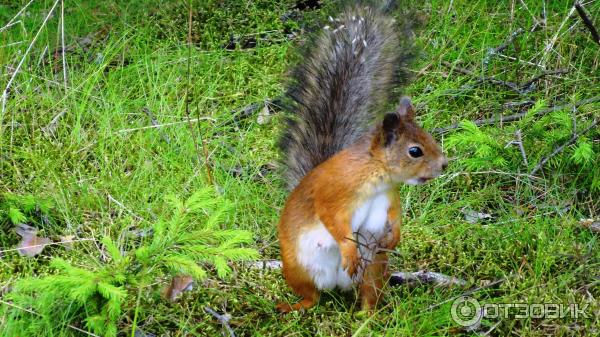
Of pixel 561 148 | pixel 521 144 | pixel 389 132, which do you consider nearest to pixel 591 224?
pixel 561 148

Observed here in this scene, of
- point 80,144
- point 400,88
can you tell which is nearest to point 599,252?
point 400,88

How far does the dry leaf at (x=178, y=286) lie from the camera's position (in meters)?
2.71

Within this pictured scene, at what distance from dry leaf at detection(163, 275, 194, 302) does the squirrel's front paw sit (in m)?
0.57

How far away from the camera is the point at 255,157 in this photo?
354cm

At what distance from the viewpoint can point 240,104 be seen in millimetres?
3885

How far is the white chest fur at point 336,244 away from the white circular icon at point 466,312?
29 centimetres

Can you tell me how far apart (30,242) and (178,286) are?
1.89 ft

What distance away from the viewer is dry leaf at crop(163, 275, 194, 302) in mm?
2705

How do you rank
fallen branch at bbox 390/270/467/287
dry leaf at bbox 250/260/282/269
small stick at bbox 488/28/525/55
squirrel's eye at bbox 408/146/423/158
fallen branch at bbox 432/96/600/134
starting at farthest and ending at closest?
1. small stick at bbox 488/28/525/55
2. fallen branch at bbox 432/96/600/134
3. dry leaf at bbox 250/260/282/269
4. fallen branch at bbox 390/270/467/287
5. squirrel's eye at bbox 408/146/423/158

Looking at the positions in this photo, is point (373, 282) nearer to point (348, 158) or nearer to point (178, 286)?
point (348, 158)

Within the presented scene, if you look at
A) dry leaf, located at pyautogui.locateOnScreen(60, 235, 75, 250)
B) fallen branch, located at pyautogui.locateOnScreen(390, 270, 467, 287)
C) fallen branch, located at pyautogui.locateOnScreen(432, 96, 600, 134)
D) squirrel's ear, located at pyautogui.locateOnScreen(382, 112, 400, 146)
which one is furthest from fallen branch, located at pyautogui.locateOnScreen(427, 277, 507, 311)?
dry leaf, located at pyautogui.locateOnScreen(60, 235, 75, 250)

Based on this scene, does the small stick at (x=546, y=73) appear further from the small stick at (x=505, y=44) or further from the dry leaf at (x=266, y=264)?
the dry leaf at (x=266, y=264)

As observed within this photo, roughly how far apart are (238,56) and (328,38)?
123cm

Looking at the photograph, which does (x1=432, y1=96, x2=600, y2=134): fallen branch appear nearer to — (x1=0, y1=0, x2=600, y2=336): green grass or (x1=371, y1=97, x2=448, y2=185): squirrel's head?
(x1=0, y1=0, x2=600, y2=336): green grass
